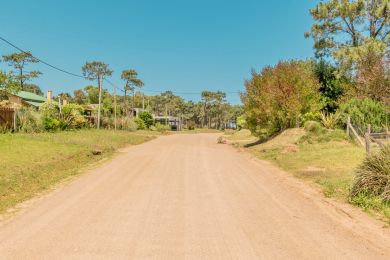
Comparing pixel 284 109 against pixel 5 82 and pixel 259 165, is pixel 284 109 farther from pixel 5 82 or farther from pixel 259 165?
pixel 5 82

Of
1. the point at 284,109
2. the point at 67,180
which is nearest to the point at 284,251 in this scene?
the point at 67,180

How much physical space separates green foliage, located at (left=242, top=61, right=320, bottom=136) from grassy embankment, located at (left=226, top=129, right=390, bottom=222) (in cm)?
133

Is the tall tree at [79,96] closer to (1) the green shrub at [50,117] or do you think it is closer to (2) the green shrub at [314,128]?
(1) the green shrub at [50,117]

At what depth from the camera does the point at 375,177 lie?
8.46 metres

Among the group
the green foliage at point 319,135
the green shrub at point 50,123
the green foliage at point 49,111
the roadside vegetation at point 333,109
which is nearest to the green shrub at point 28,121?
the green shrub at point 50,123

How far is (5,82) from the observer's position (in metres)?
27.6

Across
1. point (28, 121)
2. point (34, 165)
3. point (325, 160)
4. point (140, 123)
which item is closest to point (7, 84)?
point (28, 121)

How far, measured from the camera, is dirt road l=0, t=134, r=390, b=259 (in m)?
5.12

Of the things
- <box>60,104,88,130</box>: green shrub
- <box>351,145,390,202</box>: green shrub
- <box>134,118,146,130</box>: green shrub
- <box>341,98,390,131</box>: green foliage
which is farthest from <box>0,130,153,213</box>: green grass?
<box>134,118,146,130</box>: green shrub

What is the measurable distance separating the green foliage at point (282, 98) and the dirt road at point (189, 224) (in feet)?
49.9

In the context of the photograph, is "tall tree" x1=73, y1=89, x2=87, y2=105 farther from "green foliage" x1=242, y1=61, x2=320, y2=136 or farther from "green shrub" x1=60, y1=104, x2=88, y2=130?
"green foliage" x1=242, y1=61, x2=320, y2=136

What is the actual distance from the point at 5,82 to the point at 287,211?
26.0m

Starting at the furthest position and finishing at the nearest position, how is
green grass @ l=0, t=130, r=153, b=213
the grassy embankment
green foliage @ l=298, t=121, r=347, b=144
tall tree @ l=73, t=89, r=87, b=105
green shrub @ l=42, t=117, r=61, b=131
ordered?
tall tree @ l=73, t=89, r=87, b=105, green shrub @ l=42, t=117, r=61, b=131, green foliage @ l=298, t=121, r=347, b=144, green grass @ l=0, t=130, r=153, b=213, the grassy embankment

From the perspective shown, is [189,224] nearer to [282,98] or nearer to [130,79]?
[282,98]
